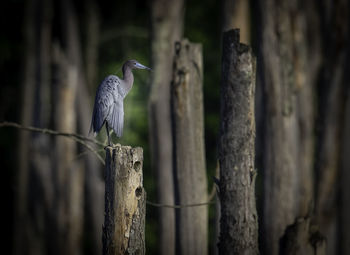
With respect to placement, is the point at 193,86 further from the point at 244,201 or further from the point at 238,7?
the point at 238,7

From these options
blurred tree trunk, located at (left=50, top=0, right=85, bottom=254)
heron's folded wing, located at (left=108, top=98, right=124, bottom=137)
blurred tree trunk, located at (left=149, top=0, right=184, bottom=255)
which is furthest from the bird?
blurred tree trunk, located at (left=50, top=0, right=85, bottom=254)

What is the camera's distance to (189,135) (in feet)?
25.2

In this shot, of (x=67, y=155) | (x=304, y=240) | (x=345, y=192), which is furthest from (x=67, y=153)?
(x=304, y=240)

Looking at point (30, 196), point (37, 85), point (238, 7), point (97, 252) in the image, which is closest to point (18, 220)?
point (30, 196)

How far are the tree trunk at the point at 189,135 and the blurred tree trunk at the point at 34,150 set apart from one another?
314 inches

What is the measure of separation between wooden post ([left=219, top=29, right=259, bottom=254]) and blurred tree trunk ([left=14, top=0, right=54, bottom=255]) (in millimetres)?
9690

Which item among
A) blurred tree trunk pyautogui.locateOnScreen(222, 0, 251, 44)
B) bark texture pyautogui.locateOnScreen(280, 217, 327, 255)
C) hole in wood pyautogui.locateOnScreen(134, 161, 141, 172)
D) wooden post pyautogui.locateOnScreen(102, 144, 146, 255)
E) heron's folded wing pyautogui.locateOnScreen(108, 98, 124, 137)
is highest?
blurred tree trunk pyautogui.locateOnScreen(222, 0, 251, 44)

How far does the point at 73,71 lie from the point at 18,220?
15.4 feet

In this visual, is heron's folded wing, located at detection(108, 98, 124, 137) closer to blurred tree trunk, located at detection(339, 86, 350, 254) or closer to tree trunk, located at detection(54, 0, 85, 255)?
blurred tree trunk, located at detection(339, 86, 350, 254)

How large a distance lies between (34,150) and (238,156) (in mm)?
9955

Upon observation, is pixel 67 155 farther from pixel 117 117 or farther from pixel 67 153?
pixel 117 117

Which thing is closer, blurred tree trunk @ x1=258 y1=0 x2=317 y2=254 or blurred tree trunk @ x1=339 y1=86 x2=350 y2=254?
blurred tree trunk @ x1=258 y1=0 x2=317 y2=254

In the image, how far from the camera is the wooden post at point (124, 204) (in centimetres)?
549

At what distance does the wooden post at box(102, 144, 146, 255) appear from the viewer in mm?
5492
